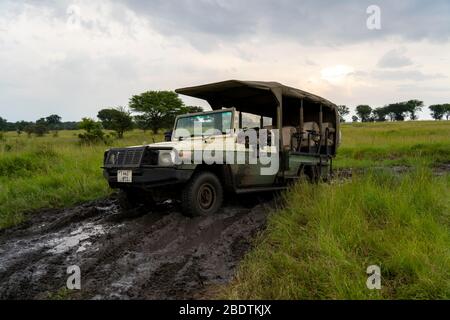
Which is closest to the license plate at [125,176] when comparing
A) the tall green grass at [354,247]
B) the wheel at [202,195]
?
the wheel at [202,195]

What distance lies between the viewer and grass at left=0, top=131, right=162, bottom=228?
6352 mm

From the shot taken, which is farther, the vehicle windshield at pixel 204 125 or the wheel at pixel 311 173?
the wheel at pixel 311 173

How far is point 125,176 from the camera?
4.84 m

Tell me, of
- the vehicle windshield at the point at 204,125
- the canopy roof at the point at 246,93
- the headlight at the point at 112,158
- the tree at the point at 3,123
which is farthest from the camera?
the tree at the point at 3,123

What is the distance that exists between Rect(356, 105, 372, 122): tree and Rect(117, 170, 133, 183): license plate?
8184cm

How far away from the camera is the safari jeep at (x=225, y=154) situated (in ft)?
15.8

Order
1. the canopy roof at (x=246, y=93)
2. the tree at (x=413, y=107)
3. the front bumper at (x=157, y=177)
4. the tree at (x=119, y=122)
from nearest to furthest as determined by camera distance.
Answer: the front bumper at (x=157, y=177), the canopy roof at (x=246, y=93), the tree at (x=119, y=122), the tree at (x=413, y=107)

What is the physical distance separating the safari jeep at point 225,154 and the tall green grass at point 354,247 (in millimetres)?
1179

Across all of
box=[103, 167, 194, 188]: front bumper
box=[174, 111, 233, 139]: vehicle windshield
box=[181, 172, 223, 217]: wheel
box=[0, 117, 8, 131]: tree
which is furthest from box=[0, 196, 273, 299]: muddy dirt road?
box=[0, 117, 8, 131]: tree

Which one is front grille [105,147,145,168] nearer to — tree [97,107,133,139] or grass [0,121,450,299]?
grass [0,121,450,299]

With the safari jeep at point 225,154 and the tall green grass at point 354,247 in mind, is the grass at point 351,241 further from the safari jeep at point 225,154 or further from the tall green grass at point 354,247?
the safari jeep at point 225,154

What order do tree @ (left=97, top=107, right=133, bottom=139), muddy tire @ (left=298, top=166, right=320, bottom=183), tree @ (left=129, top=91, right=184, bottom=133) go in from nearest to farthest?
muddy tire @ (left=298, top=166, right=320, bottom=183) < tree @ (left=97, top=107, right=133, bottom=139) < tree @ (left=129, top=91, right=184, bottom=133)
